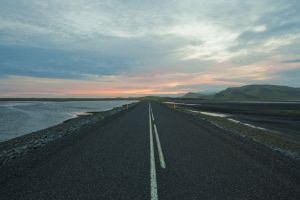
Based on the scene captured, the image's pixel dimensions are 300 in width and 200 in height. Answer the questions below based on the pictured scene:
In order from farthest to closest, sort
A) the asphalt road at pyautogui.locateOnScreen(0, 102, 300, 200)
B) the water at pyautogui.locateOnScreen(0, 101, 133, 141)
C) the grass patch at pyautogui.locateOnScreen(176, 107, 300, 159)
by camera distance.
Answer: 1. the water at pyautogui.locateOnScreen(0, 101, 133, 141)
2. the grass patch at pyautogui.locateOnScreen(176, 107, 300, 159)
3. the asphalt road at pyautogui.locateOnScreen(0, 102, 300, 200)

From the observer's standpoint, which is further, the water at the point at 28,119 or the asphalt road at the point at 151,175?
the water at the point at 28,119

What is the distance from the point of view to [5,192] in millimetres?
4828

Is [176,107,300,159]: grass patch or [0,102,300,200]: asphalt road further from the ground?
[0,102,300,200]: asphalt road

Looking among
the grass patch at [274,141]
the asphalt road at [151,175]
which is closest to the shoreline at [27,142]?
the asphalt road at [151,175]

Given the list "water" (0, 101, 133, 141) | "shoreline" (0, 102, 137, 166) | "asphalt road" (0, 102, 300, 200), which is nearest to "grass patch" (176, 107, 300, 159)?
"asphalt road" (0, 102, 300, 200)

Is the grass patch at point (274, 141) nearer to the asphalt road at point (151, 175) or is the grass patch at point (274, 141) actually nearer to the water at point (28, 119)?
the asphalt road at point (151, 175)

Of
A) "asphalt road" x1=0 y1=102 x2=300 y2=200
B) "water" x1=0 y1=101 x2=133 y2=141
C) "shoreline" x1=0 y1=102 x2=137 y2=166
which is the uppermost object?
"asphalt road" x1=0 y1=102 x2=300 y2=200

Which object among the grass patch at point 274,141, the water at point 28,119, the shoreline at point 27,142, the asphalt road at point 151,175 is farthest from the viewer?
the water at point 28,119

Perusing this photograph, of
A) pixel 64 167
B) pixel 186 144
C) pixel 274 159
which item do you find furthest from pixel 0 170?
pixel 274 159

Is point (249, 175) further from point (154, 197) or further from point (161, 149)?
point (161, 149)

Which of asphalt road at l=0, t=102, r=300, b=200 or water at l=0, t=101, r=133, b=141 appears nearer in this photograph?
asphalt road at l=0, t=102, r=300, b=200

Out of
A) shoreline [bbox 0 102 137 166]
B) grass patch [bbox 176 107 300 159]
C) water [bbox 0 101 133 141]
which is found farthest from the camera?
water [bbox 0 101 133 141]

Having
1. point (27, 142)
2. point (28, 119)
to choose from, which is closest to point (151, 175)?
point (27, 142)

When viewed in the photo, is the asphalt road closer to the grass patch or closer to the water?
the grass patch
